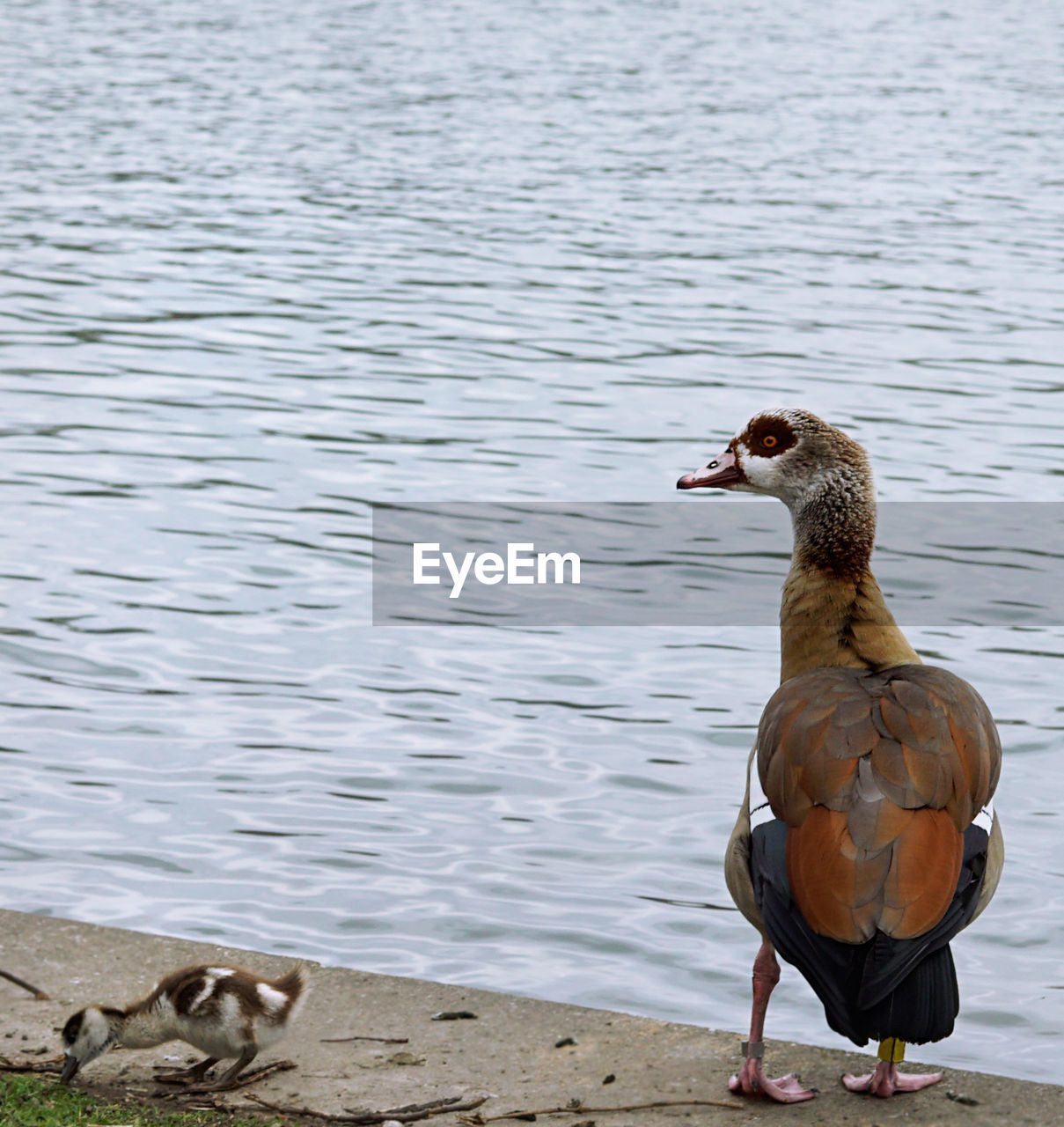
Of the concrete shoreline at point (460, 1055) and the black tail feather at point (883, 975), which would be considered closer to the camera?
the black tail feather at point (883, 975)

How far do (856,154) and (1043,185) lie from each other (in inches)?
161

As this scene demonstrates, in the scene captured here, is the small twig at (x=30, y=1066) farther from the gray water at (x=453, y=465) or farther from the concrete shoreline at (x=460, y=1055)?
the gray water at (x=453, y=465)

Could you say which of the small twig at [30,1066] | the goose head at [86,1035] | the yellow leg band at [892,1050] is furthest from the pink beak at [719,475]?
the small twig at [30,1066]

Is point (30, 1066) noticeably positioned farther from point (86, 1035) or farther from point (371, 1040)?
point (371, 1040)

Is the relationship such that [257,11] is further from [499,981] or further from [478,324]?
[499,981]

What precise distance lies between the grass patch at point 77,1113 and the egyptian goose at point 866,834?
146cm

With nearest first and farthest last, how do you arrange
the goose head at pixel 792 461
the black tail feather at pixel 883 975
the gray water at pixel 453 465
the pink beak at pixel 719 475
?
the black tail feather at pixel 883 975 < the goose head at pixel 792 461 < the pink beak at pixel 719 475 < the gray water at pixel 453 465

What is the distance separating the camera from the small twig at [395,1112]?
5000 millimetres

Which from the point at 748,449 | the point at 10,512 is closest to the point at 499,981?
the point at 748,449

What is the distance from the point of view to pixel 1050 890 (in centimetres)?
753

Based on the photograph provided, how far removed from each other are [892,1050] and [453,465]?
866 centimetres

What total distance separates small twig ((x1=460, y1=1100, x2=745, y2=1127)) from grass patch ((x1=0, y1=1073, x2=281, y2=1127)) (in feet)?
1.87

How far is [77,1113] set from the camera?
4973 mm

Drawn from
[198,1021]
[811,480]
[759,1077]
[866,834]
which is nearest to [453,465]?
[811,480]
